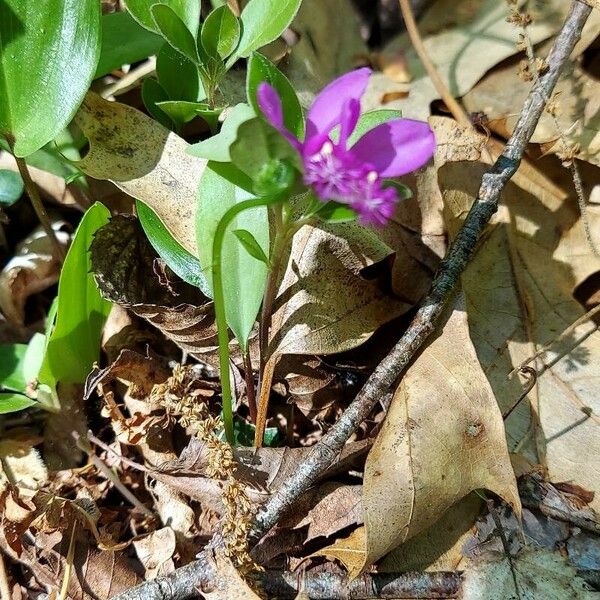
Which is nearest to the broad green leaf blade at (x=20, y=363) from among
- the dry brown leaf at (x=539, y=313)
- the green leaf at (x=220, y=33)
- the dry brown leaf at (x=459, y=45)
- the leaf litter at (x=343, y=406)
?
the leaf litter at (x=343, y=406)

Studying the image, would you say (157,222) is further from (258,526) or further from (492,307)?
(492,307)

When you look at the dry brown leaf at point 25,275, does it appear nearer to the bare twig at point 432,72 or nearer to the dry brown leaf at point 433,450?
the dry brown leaf at point 433,450

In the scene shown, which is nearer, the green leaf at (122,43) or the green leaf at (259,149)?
the green leaf at (259,149)

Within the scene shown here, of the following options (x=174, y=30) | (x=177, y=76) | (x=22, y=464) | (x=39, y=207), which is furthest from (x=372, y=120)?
(x=22, y=464)

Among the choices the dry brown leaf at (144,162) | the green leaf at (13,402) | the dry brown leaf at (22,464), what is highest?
the dry brown leaf at (144,162)

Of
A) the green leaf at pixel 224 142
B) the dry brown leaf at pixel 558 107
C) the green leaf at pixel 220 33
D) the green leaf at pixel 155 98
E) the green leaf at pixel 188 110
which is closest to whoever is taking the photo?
the green leaf at pixel 224 142

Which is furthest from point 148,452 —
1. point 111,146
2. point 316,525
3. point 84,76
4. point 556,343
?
point 556,343
